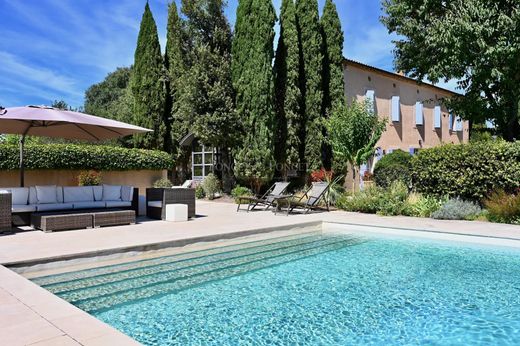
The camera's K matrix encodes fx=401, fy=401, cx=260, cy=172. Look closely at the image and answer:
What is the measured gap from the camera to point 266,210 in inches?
514

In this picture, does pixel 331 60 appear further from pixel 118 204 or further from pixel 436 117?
pixel 118 204

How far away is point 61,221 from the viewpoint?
814cm

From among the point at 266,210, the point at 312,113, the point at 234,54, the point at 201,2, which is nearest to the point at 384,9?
the point at 312,113

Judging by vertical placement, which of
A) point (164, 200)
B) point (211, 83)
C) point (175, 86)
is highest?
point (175, 86)

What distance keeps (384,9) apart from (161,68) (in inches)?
455

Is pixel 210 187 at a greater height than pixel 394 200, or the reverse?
pixel 210 187

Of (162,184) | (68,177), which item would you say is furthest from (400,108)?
(68,177)

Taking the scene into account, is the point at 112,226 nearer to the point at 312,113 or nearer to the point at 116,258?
the point at 116,258

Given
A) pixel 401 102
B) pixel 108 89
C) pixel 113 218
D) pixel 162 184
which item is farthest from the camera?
pixel 108 89

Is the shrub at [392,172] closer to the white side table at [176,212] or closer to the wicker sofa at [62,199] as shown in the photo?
the white side table at [176,212]

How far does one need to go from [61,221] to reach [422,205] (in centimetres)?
950

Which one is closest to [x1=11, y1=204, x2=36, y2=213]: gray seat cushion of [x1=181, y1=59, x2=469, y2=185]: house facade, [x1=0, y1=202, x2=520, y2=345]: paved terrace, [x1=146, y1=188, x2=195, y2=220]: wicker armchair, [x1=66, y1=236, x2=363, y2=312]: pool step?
[x1=0, y1=202, x2=520, y2=345]: paved terrace

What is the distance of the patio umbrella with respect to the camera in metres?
8.64

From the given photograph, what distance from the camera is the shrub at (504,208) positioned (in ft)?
31.9
